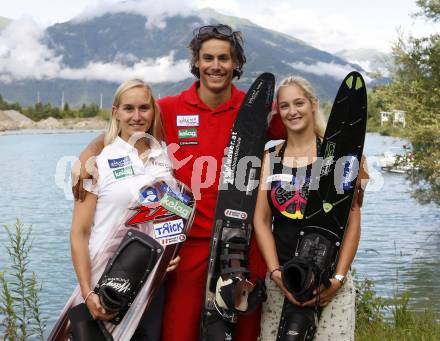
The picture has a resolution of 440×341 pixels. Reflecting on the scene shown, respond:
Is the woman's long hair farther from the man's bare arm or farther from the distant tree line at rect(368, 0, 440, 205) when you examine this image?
the distant tree line at rect(368, 0, 440, 205)

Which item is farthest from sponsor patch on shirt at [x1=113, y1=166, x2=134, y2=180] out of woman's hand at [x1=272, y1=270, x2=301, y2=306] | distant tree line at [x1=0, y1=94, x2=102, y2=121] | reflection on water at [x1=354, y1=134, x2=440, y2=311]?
distant tree line at [x1=0, y1=94, x2=102, y2=121]

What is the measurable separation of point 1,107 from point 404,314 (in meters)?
114

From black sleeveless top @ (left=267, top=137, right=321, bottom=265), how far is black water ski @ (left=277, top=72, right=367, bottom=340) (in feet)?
0.11

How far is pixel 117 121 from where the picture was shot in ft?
10.9

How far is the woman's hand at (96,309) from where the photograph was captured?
121 inches

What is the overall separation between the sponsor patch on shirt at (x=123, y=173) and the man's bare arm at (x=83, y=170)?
0.10 meters

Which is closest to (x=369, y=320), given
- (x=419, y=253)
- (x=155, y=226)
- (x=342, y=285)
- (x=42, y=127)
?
(x=342, y=285)

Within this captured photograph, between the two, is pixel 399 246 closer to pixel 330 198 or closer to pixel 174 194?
pixel 330 198

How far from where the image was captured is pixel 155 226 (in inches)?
130

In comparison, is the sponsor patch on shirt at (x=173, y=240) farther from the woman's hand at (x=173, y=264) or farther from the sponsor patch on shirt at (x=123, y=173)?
the sponsor patch on shirt at (x=123, y=173)

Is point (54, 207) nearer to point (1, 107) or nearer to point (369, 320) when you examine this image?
point (369, 320)

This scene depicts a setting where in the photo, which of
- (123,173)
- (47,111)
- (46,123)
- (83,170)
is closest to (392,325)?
(123,173)

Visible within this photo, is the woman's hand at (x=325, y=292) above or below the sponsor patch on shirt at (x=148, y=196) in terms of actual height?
below

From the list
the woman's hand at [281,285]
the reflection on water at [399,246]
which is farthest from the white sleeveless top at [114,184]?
the reflection on water at [399,246]
